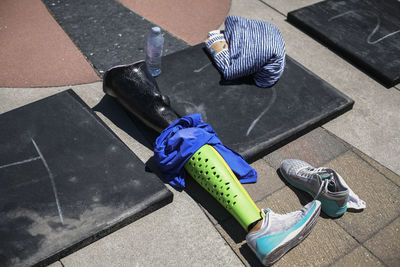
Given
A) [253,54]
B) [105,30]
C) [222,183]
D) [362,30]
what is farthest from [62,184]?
[362,30]

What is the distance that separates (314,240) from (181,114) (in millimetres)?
1391

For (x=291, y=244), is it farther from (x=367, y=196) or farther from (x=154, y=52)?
(x=154, y=52)

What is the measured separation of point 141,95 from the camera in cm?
323

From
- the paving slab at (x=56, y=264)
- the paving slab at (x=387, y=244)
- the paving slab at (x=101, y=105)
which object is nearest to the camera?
the paving slab at (x=56, y=264)

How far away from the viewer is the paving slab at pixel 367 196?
2936 millimetres

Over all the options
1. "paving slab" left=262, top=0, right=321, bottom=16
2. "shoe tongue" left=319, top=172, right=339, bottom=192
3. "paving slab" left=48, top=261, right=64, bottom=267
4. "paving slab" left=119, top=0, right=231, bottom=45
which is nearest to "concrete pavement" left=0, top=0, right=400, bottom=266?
"paving slab" left=48, top=261, right=64, bottom=267

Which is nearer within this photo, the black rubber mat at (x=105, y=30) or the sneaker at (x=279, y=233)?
the sneaker at (x=279, y=233)

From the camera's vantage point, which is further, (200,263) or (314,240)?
(314,240)

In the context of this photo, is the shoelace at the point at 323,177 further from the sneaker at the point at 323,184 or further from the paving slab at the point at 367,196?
the paving slab at the point at 367,196

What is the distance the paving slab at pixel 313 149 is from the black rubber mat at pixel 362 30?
1111 millimetres

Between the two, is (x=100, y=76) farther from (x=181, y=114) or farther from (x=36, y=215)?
(x=36, y=215)

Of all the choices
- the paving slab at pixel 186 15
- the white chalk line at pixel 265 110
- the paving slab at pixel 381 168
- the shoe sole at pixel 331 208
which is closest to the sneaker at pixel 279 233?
the shoe sole at pixel 331 208

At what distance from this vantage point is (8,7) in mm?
4461

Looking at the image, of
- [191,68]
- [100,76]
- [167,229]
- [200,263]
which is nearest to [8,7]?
[100,76]
